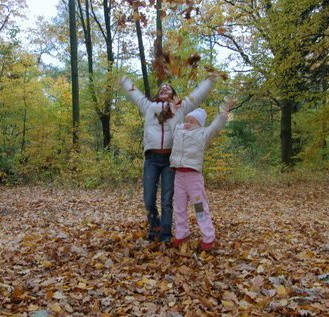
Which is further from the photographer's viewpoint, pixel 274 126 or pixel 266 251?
pixel 274 126

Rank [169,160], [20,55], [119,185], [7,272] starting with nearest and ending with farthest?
[7,272], [169,160], [119,185], [20,55]

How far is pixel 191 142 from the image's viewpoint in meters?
4.54

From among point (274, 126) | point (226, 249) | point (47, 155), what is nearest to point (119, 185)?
point (47, 155)

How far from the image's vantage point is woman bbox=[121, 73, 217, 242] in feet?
15.3

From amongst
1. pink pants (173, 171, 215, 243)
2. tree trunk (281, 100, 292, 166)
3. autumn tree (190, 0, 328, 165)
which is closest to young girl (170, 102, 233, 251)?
pink pants (173, 171, 215, 243)

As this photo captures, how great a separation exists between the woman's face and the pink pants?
0.87m

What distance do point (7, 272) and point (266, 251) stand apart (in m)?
2.91

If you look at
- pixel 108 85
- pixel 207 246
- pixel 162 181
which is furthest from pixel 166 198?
pixel 108 85

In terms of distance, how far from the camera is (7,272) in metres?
4.26

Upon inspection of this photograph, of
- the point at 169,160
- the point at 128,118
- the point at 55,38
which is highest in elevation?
the point at 55,38

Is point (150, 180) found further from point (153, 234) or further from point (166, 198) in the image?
point (153, 234)

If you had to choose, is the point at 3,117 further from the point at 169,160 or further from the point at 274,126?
the point at 169,160

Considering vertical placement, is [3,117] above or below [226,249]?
above

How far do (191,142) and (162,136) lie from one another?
0.36 m
